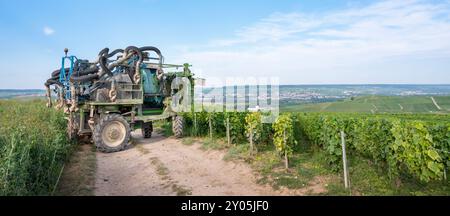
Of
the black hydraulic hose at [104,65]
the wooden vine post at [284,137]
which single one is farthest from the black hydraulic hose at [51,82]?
the wooden vine post at [284,137]

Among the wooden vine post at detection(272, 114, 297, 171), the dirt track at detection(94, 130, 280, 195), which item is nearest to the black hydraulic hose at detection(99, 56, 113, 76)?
the dirt track at detection(94, 130, 280, 195)

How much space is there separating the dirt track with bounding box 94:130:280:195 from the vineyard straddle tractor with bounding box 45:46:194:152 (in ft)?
2.59

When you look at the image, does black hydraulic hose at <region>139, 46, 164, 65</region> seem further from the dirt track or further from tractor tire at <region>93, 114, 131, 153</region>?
the dirt track

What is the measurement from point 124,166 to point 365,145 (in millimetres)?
5806

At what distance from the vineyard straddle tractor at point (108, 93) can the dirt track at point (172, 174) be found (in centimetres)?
79

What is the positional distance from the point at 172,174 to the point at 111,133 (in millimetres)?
3678

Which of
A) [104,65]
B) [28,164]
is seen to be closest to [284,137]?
[28,164]

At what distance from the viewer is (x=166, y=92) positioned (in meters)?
12.6

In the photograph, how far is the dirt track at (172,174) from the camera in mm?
6285

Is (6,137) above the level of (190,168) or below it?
above

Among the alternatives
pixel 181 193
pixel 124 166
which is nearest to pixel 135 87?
pixel 124 166

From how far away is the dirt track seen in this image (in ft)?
20.6
